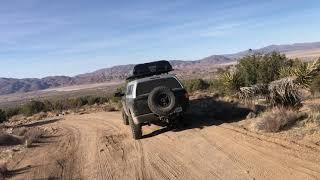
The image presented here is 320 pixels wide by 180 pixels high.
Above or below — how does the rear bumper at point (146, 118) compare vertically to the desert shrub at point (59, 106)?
above

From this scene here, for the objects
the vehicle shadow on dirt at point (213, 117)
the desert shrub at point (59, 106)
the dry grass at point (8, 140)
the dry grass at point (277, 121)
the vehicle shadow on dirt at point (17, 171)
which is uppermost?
the dry grass at point (277, 121)

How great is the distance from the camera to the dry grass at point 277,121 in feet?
42.7

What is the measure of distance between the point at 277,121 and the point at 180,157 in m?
3.24

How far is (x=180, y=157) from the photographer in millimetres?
11758

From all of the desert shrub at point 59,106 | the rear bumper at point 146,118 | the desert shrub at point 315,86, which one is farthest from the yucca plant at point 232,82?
the desert shrub at point 59,106

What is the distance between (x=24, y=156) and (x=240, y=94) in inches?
353

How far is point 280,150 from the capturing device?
34.7 feet

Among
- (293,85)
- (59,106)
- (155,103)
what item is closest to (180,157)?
(155,103)


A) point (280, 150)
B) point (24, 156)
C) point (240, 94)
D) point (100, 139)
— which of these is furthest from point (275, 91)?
point (24, 156)

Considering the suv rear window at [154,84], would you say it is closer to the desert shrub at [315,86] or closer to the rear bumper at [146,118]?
the rear bumper at [146,118]

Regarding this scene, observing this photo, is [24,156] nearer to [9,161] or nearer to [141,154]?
[9,161]

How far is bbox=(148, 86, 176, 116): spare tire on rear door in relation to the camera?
609 inches

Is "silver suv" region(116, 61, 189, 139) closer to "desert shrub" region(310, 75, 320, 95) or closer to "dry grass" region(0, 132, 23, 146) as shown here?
"desert shrub" region(310, 75, 320, 95)

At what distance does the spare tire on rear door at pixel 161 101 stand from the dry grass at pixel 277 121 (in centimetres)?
290
